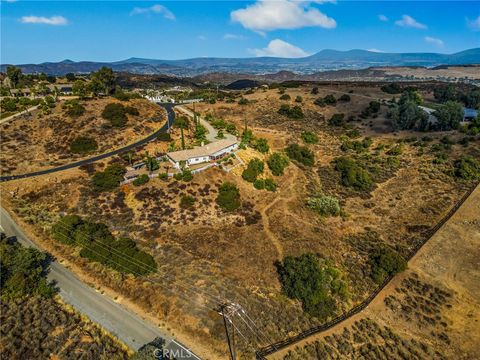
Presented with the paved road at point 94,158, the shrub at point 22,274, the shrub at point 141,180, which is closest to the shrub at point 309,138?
the paved road at point 94,158

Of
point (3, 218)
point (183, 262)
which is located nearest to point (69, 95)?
point (3, 218)

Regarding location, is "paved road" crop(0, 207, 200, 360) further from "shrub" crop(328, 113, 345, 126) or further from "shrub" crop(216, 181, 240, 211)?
"shrub" crop(328, 113, 345, 126)

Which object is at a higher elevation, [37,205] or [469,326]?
[37,205]

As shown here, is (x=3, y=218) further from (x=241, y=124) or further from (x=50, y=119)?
(x=241, y=124)

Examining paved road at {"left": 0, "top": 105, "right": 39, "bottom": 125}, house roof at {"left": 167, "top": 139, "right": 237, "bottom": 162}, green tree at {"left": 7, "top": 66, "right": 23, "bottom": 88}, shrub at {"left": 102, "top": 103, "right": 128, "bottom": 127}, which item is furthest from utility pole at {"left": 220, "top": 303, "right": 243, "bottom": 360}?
A: green tree at {"left": 7, "top": 66, "right": 23, "bottom": 88}

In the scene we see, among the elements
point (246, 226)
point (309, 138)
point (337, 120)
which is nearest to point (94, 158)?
point (246, 226)

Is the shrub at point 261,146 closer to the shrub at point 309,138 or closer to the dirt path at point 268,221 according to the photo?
the dirt path at point 268,221
